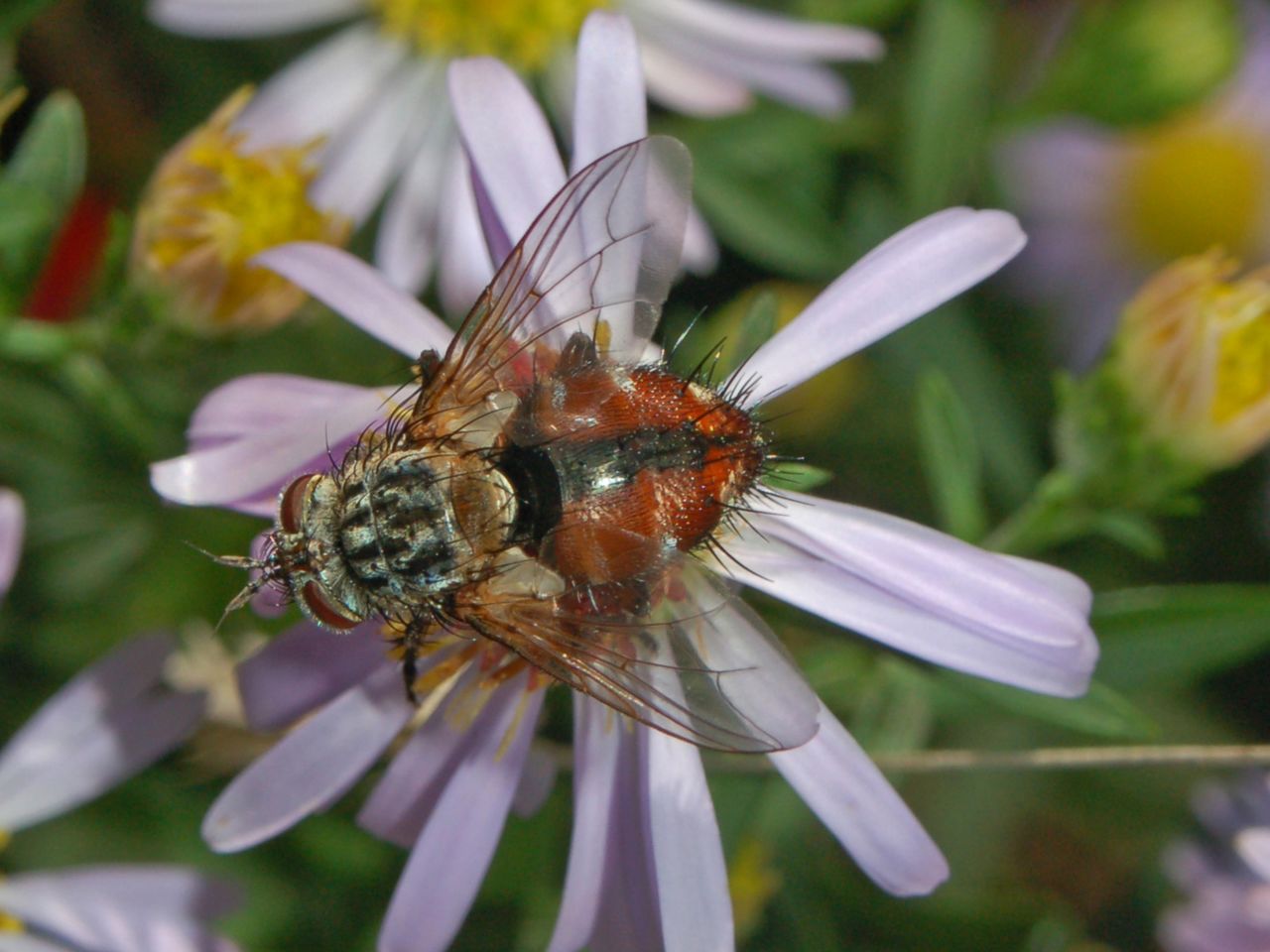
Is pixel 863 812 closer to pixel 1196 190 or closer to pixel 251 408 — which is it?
pixel 251 408

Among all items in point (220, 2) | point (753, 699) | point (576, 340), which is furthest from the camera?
point (220, 2)

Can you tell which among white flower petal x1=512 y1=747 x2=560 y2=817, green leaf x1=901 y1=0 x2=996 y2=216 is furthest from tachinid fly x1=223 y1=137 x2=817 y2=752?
green leaf x1=901 y1=0 x2=996 y2=216

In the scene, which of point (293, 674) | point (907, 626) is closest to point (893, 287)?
point (907, 626)

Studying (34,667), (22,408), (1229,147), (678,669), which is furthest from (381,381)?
(1229,147)

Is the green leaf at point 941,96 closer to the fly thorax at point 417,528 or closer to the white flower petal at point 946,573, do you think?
the white flower petal at point 946,573

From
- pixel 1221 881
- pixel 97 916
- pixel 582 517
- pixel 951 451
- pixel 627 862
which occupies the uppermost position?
pixel 582 517

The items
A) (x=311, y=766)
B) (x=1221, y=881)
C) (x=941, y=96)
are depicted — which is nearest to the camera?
(x=311, y=766)

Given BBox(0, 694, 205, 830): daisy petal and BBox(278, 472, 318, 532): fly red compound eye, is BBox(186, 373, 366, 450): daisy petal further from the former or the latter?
BBox(0, 694, 205, 830): daisy petal

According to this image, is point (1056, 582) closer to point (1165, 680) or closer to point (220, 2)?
point (1165, 680)
